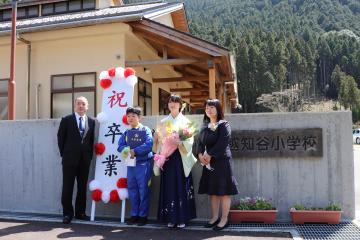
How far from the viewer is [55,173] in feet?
20.9

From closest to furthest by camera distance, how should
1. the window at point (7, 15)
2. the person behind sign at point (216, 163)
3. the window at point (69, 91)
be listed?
the person behind sign at point (216, 163) → the window at point (69, 91) → the window at point (7, 15)

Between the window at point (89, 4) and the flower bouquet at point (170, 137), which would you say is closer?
the flower bouquet at point (170, 137)

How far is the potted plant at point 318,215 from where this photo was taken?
205 inches

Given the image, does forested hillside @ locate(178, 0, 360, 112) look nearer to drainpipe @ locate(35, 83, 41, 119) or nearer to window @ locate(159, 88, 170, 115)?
window @ locate(159, 88, 170, 115)

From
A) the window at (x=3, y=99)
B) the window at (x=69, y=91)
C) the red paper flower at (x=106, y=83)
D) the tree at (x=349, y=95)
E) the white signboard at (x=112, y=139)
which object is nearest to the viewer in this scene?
the white signboard at (x=112, y=139)

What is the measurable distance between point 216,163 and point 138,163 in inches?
44.4

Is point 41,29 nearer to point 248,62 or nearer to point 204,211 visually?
point 204,211

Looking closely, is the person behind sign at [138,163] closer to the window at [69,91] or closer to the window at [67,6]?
the window at [69,91]

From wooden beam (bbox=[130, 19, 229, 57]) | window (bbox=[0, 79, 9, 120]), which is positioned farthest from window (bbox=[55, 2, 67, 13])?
wooden beam (bbox=[130, 19, 229, 57])

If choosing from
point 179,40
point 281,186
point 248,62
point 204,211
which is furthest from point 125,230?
point 248,62

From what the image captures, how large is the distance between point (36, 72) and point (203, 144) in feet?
25.6

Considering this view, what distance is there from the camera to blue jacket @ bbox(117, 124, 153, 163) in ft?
17.6

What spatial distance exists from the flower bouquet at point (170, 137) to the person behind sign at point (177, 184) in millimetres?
41

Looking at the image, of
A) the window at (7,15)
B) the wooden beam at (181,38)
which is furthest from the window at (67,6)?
the wooden beam at (181,38)
